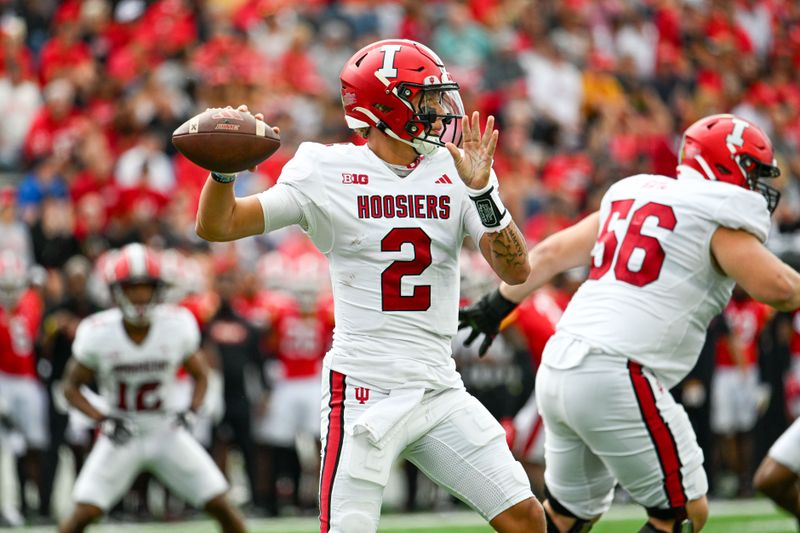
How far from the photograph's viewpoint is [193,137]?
14.4ft

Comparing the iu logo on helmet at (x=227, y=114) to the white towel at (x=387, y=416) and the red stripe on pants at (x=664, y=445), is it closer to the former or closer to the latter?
the white towel at (x=387, y=416)

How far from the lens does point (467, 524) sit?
29.7 ft

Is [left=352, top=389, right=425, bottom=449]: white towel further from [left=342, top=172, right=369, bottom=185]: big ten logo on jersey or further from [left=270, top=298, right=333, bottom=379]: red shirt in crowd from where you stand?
[left=270, top=298, right=333, bottom=379]: red shirt in crowd

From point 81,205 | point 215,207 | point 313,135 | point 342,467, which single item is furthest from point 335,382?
point 313,135

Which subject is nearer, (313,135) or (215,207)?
(215,207)

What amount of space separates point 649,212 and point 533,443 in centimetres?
331

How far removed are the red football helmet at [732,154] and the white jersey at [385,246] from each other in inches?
50.3

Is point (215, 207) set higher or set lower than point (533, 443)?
higher

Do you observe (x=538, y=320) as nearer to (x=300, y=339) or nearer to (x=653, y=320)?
(x=300, y=339)

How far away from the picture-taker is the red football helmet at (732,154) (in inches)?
214

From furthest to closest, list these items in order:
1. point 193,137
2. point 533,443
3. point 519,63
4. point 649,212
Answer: point 519,63, point 533,443, point 649,212, point 193,137

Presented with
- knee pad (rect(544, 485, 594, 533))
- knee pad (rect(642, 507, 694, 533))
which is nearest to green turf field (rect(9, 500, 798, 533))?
knee pad (rect(544, 485, 594, 533))

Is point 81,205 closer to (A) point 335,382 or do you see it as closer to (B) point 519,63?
(B) point 519,63

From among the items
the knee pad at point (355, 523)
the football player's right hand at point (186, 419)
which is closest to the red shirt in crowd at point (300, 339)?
the football player's right hand at point (186, 419)
